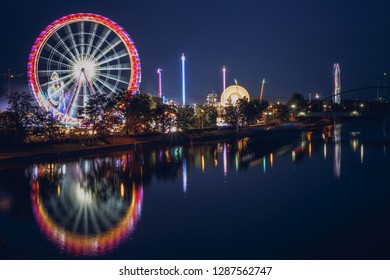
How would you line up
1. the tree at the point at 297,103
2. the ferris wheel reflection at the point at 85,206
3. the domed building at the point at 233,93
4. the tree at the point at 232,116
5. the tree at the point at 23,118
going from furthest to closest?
1. the tree at the point at 297,103
2. the domed building at the point at 233,93
3. the tree at the point at 232,116
4. the tree at the point at 23,118
5. the ferris wheel reflection at the point at 85,206

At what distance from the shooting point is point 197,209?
45.1ft

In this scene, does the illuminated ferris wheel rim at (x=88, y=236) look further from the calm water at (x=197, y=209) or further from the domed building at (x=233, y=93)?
the domed building at (x=233, y=93)

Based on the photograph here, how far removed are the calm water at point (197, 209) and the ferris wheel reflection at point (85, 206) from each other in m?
0.03

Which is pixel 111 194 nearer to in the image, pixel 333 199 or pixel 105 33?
pixel 333 199

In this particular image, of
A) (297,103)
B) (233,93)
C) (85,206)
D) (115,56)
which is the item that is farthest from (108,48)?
(297,103)

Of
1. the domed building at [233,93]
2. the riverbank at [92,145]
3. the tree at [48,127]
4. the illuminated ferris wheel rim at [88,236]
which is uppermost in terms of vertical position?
the domed building at [233,93]

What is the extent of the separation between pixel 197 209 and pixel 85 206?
3605mm

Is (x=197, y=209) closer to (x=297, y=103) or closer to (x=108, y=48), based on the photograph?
(x=108, y=48)

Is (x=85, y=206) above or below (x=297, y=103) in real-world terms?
below

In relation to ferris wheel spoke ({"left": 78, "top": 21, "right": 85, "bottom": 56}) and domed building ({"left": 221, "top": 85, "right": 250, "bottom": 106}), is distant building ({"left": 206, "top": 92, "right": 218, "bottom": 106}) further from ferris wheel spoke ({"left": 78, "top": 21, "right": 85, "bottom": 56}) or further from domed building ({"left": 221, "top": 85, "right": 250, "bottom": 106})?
ferris wheel spoke ({"left": 78, "top": 21, "right": 85, "bottom": 56})

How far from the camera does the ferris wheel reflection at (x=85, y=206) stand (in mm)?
10578

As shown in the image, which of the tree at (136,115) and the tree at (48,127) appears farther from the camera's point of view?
the tree at (136,115)

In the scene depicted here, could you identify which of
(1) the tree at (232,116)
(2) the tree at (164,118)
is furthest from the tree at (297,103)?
(2) the tree at (164,118)

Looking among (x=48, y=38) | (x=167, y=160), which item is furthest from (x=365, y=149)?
(x=48, y=38)
